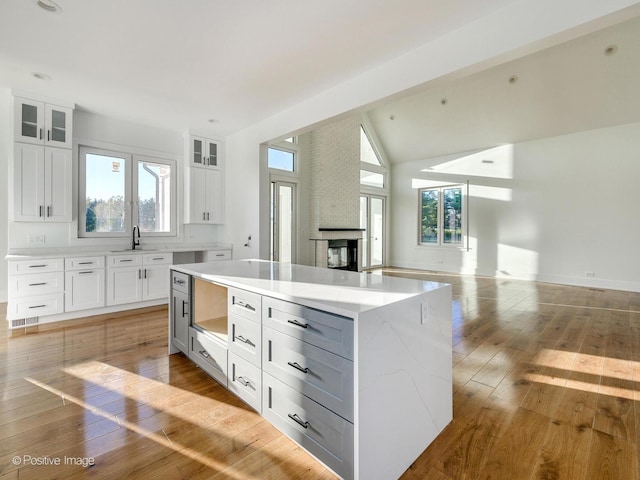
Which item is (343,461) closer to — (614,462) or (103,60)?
(614,462)

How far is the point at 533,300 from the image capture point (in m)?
5.16

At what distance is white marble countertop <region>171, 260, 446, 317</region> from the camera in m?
1.51

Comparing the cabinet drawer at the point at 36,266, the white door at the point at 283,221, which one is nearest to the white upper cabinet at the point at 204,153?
the white door at the point at 283,221

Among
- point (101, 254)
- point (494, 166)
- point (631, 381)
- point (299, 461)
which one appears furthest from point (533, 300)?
point (101, 254)

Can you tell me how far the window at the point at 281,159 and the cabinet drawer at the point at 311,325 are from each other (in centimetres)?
479

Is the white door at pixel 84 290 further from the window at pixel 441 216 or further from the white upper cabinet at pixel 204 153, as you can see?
the window at pixel 441 216

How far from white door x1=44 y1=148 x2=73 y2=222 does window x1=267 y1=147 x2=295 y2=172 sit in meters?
3.14

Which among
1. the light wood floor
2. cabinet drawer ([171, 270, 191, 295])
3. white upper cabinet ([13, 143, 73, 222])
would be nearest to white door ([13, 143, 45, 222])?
white upper cabinet ([13, 143, 73, 222])

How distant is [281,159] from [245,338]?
4893mm

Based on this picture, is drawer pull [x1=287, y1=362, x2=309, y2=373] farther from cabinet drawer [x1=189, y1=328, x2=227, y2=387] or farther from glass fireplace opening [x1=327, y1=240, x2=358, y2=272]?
glass fireplace opening [x1=327, y1=240, x2=358, y2=272]

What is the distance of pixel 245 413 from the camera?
2.04m

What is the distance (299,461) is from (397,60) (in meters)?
3.33

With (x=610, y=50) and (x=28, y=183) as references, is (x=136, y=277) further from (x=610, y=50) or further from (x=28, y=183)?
(x=610, y=50)

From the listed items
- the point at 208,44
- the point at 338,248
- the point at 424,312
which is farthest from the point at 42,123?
the point at 338,248
